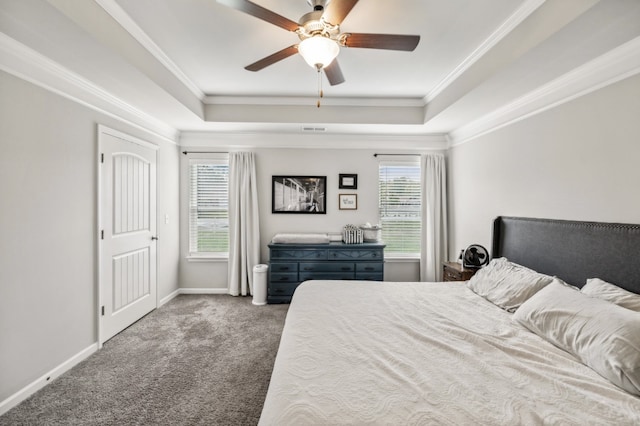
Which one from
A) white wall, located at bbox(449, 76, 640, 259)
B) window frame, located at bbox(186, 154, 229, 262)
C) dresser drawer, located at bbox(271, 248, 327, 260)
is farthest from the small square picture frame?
window frame, located at bbox(186, 154, 229, 262)

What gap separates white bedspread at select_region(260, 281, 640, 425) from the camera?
3.43 feet

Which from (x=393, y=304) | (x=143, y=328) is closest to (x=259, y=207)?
(x=143, y=328)

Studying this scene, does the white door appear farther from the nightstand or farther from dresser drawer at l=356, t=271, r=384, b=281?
the nightstand

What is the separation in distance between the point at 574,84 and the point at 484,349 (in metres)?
2.21

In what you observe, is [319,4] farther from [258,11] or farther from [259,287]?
[259,287]

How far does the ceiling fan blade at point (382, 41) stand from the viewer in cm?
177

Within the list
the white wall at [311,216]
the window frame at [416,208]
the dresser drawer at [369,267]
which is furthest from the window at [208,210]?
the window frame at [416,208]

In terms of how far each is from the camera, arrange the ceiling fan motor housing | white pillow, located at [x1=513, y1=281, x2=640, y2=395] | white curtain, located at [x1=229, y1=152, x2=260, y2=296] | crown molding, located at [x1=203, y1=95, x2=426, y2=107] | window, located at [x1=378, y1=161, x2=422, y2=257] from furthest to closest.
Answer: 1. window, located at [x1=378, y1=161, x2=422, y2=257]
2. white curtain, located at [x1=229, y1=152, x2=260, y2=296]
3. crown molding, located at [x1=203, y1=95, x2=426, y2=107]
4. the ceiling fan motor housing
5. white pillow, located at [x1=513, y1=281, x2=640, y2=395]

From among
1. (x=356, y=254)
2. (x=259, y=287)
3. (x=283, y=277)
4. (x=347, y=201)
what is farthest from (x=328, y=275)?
(x=347, y=201)

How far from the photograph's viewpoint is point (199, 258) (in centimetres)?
447

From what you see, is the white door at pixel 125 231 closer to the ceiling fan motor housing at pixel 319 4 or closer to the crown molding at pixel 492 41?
the ceiling fan motor housing at pixel 319 4

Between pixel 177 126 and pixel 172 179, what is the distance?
787 millimetres

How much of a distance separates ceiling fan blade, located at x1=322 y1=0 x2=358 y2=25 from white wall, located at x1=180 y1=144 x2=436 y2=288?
2845 mm

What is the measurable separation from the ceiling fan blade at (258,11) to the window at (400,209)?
314 centimetres
